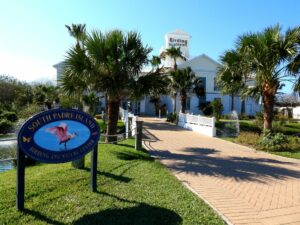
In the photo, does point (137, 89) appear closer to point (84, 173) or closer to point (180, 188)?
point (84, 173)

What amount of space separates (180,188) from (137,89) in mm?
5984

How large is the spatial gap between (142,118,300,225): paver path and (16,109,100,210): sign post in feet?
8.92

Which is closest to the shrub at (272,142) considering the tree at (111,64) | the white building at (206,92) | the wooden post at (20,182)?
the tree at (111,64)

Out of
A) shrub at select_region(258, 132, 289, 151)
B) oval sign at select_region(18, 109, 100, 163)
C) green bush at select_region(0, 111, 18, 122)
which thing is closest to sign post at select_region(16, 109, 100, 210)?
oval sign at select_region(18, 109, 100, 163)

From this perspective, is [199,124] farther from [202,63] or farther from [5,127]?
[202,63]

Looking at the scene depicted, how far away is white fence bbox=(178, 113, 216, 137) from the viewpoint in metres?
19.4

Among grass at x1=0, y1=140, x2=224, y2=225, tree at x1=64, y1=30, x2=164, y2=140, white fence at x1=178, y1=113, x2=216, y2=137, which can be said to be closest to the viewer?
grass at x1=0, y1=140, x2=224, y2=225

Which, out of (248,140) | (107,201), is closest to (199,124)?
(248,140)

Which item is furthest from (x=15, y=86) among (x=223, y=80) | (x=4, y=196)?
(x=4, y=196)

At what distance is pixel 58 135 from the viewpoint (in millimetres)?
5512

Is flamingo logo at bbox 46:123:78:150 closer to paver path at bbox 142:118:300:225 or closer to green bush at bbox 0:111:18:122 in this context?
paver path at bbox 142:118:300:225

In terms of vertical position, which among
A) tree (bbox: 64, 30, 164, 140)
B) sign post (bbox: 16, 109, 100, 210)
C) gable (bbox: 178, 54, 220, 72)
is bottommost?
sign post (bbox: 16, 109, 100, 210)

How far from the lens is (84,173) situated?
7676 mm

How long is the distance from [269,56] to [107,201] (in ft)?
35.0
